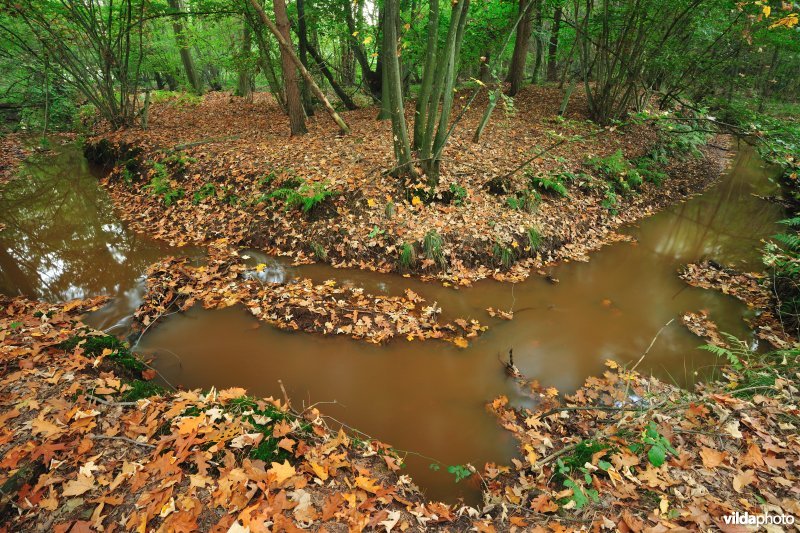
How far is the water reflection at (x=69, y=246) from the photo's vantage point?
21.9 ft

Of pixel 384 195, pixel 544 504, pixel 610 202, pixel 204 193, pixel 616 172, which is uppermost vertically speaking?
pixel 616 172

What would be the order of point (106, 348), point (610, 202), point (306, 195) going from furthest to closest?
point (610, 202) < point (306, 195) < point (106, 348)

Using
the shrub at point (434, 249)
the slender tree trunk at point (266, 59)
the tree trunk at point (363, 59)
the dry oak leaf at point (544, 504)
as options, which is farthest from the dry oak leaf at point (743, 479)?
the slender tree trunk at point (266, 59)

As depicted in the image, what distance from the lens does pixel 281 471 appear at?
9.35 ft

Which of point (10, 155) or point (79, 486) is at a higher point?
point (10, 155)

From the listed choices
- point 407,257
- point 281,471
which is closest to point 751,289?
point 407,257

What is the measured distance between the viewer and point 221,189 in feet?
29.6

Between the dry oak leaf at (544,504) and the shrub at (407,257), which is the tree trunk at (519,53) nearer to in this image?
the shrub at (407,257)

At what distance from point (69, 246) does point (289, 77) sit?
6607 millimetres

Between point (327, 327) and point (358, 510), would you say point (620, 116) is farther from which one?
point (358, 510)

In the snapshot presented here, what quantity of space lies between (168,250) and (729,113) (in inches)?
767

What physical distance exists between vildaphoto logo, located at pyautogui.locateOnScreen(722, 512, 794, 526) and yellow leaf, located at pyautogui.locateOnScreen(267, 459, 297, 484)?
3.17 metres

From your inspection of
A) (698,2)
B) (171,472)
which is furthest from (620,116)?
(171,472)

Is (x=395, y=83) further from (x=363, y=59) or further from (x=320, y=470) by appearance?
(x=363, y=59)
